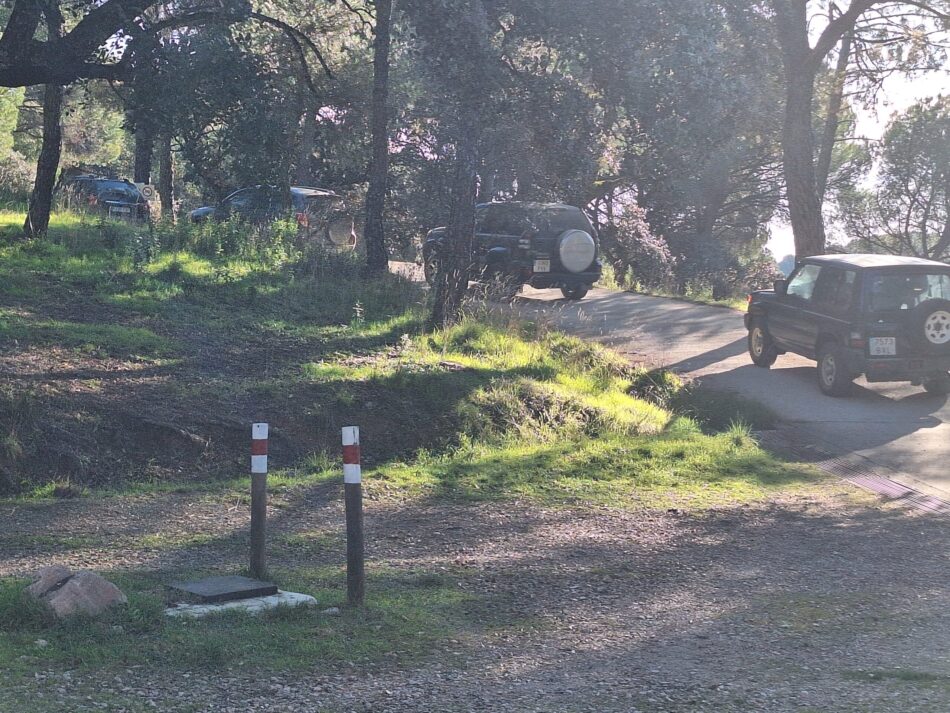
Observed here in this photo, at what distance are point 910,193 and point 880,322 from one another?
4262 centimetres

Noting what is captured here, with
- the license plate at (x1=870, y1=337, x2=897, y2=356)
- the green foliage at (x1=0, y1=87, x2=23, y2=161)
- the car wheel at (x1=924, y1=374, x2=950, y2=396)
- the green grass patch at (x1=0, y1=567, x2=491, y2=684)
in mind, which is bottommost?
the green grass patch at (x1=0, y1=567, x2=491, y2=684)

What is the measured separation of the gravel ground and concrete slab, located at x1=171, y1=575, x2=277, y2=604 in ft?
2.12

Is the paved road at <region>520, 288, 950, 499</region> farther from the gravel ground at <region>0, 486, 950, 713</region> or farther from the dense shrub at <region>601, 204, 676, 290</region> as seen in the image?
the dense shrub at <region>601, 204, 676, 290</region>

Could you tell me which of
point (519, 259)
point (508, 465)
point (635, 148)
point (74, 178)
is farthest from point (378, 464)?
point (74, 178)

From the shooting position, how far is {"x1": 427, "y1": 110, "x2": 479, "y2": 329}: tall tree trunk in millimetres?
13906

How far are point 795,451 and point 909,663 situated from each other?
6320 mm

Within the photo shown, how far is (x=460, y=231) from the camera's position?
14.7 meters

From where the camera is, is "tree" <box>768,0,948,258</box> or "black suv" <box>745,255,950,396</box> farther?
"tree" <box>768,0,948,258</box>

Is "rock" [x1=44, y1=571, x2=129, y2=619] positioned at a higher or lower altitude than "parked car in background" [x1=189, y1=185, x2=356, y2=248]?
lower

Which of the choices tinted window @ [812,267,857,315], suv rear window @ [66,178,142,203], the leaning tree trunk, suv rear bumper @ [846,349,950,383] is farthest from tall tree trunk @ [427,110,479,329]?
suv rear window @ [66,178,142,203]

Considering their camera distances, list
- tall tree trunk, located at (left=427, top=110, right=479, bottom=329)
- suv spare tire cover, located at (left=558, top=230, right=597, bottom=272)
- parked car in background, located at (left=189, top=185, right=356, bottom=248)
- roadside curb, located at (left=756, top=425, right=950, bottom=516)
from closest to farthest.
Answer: roadside curb, located at (left=756, top=425, right=950, bottom=516) < tall tree trunk, located at (left=427, top=110, right=479, bottom=329) < parked car in background, located at (left=189, top=185, right=356, bottom=248) < suv spare tire cover, located at (left=558, top=230, right=597, bottom=272)

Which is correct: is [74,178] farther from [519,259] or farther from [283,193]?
[283,193]

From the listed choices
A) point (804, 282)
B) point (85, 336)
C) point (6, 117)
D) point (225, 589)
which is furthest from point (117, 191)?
point (225, 589)

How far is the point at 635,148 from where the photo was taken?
53.7ft
